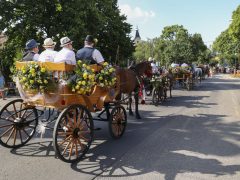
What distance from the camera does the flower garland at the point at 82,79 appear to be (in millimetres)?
6574

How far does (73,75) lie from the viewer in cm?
669

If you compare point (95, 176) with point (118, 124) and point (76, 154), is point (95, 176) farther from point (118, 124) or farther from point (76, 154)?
point (118, 124)

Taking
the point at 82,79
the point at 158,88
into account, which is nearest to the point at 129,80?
the point at 82,79

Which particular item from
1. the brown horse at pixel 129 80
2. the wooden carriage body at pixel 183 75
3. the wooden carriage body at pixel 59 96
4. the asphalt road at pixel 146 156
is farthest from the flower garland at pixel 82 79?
the wooden carriage body at pixel 183 75

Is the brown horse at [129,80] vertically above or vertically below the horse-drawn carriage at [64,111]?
above

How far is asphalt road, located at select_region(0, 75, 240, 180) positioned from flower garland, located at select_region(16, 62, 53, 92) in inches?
52.7

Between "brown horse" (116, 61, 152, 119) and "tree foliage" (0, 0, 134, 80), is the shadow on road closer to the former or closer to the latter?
"brown horse" (116, 61, 152, 119)

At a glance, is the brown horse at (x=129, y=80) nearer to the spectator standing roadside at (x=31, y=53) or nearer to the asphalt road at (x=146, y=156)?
the asphalt road at (x=146, y=156)

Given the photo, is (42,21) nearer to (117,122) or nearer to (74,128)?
(117,122)

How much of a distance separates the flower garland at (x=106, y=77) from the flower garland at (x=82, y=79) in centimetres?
62

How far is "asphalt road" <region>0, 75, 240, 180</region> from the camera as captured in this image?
18.9ft

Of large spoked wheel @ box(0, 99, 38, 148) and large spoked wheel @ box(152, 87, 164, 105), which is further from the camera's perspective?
large spoked wheel @ box(152, 87, 164, 105)

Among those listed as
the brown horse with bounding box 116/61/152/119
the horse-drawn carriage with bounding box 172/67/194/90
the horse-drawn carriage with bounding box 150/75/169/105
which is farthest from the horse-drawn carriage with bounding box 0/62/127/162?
the horse-drawn carriage with bounding box 172/67/194/90

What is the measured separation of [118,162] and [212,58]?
4557 inches
